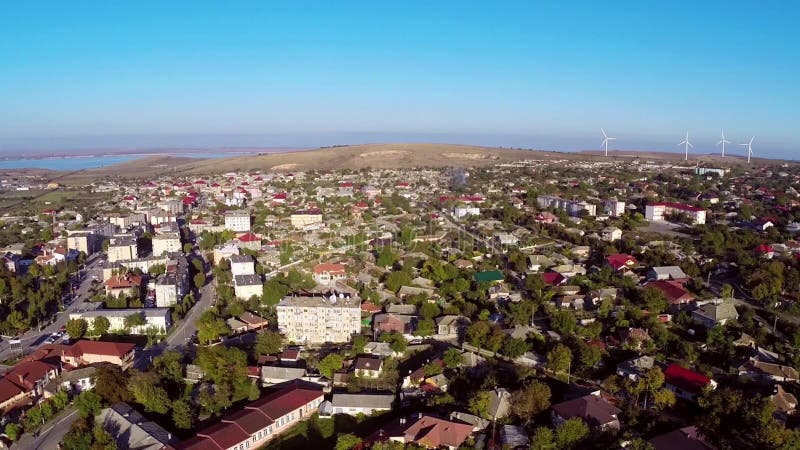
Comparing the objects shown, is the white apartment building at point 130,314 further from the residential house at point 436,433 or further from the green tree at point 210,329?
the residential house at point 436,433

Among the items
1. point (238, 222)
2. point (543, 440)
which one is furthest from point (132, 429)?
point (238, 222)

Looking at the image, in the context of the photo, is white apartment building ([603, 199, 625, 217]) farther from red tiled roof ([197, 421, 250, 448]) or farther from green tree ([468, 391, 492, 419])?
red tiled roof ([197, 421, 250, 448])

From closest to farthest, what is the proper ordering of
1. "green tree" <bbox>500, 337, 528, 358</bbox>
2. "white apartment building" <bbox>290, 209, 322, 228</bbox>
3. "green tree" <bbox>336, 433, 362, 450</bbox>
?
"green tree" <bbox>336, 433, 362, 450</bbox> → "green tree" <bbox>500, 337, 528, 358</bbox> → "white apartment building" <bbox>290, 209, 322, 228</bbox>

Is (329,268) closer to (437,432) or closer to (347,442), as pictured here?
(347,442)

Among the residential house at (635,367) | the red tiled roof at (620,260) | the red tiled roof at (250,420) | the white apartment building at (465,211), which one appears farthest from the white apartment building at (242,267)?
the white apartment building at (465,211)

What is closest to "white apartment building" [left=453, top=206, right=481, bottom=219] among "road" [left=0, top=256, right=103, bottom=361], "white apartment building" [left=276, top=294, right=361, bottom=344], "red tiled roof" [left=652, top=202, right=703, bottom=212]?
"red tiled roof" [left=652, top=202, right=703, bottom=212]

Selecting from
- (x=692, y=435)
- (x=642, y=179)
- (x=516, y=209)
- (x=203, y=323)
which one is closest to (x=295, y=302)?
(x=203, y=323)
